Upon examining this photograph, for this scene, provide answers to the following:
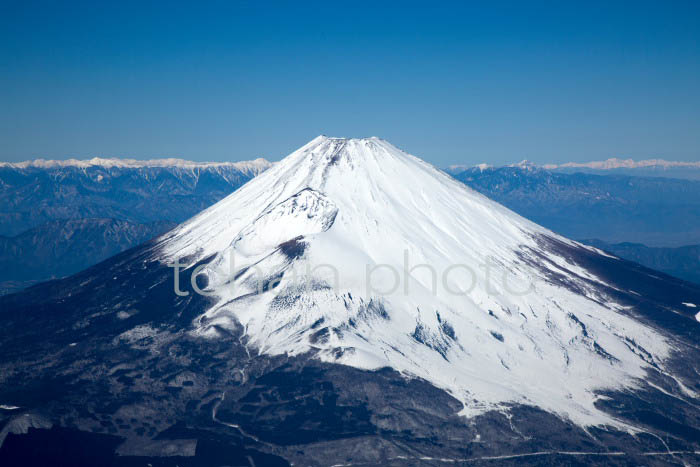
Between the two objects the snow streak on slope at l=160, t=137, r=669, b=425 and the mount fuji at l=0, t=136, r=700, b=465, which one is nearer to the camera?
the mount fuji at l=0, t=136, r=700, b=465

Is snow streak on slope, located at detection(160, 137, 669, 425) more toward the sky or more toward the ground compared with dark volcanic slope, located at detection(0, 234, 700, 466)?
more toward the sky

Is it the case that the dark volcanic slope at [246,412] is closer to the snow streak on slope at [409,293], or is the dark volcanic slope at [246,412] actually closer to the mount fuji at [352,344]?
the mount fuji at [352,344]

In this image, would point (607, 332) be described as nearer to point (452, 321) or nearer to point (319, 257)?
point (452, 321)

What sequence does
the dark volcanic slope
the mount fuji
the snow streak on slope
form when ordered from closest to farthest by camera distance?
the dark volcanic slope < the mount fuji < the snow streak on slope

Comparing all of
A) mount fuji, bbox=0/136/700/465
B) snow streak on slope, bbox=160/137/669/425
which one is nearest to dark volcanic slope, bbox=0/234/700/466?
mount fuji, bbox=0/136/700/465

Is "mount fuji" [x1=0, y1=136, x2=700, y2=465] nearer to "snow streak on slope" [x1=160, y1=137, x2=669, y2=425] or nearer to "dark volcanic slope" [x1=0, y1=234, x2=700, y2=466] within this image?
"dark volcanic slope" [x1=0, y1=234, x2=700, y2=466]

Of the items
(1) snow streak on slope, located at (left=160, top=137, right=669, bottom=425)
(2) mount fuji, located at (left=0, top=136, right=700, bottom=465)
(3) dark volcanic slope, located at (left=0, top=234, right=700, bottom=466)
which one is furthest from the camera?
(1) snow streak on slope, located at (left=160, top=137, right=669, bottom=425)
